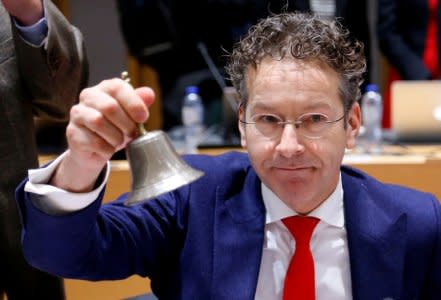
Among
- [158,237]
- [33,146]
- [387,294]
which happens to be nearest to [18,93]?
[33,146]

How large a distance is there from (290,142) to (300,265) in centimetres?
27

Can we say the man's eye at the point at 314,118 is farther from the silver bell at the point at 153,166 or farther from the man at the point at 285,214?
the silver bell at the point at 153,166

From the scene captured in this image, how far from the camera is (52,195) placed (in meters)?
1.23

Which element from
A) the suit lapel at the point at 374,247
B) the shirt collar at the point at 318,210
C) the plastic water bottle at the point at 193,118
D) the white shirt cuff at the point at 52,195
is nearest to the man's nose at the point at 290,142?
the shirt collar at the point at 318,210

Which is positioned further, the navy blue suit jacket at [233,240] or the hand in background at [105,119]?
the navy blue suit jacket at [233,240]

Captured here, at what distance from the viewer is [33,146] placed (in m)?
1.71

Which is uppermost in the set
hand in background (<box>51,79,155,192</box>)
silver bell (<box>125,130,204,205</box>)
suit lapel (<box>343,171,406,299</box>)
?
hand in background (<box>51,79,155,192</box>)

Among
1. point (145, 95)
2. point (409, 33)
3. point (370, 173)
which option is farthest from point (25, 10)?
point (409, 33)

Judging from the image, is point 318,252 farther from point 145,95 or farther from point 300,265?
point 145,95

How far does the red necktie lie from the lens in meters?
1.53

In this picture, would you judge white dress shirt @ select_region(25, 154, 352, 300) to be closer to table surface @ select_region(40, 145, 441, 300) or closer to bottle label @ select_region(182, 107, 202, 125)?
table surface @ select_region(40, 145, 441, 300)

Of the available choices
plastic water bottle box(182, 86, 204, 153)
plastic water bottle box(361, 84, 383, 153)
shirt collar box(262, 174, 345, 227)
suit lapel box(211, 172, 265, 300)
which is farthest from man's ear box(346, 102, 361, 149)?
plastic water bottle box(182, 86, 204, 153)

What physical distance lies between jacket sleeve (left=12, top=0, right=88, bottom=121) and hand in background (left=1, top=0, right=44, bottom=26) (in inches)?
0.8

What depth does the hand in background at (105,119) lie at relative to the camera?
104cm
